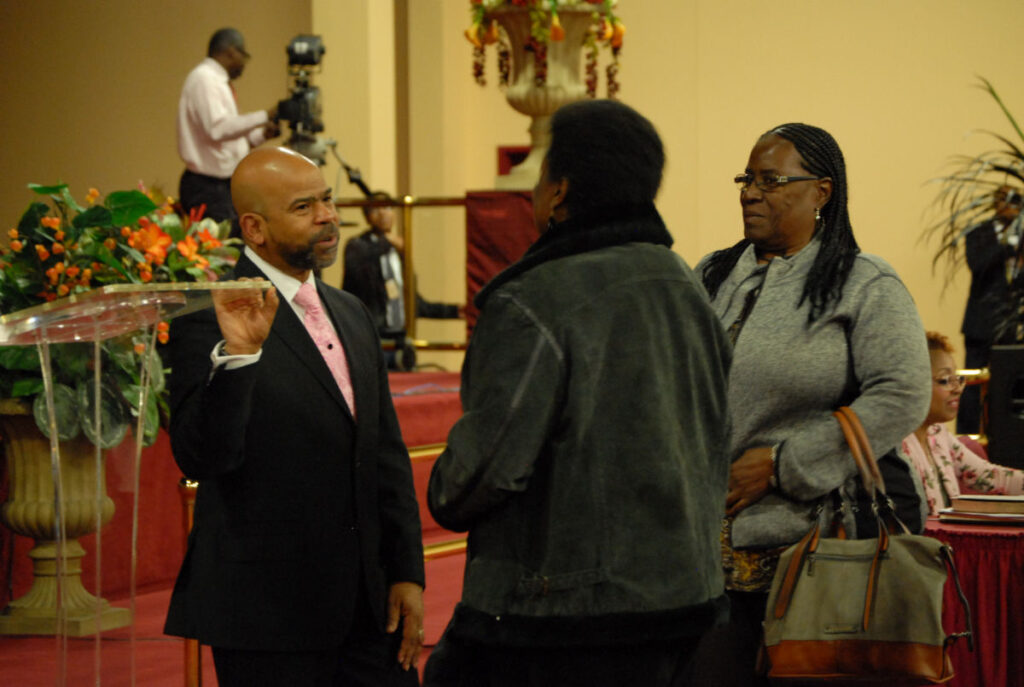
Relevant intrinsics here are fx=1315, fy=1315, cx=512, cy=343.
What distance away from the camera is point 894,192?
31.9 feet

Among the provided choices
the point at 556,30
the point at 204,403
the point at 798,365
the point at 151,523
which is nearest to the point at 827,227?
the point at 798,365

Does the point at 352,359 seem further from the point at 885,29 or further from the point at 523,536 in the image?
the point at 885,29

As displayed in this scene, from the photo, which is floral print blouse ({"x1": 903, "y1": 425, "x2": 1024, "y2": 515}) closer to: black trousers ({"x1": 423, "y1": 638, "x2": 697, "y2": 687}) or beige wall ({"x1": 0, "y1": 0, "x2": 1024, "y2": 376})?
black trousers ({"x1": 423, "y1": 638, "x2": 697, "y2": 687})

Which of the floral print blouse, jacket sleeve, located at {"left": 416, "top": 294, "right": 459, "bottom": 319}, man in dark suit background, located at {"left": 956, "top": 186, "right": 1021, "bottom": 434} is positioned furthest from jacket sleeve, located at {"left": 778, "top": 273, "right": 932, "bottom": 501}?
jacket sleeve, located at {"left": 416, "top": 294, "right": 459, "bottom": 319}

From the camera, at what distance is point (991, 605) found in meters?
3.51

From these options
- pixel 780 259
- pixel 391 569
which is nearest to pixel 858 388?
pixel 780 259

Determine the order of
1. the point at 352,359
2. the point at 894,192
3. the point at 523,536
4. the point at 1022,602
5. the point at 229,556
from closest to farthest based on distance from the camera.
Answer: the point at 523,536 → the point at 229,556 → the point at 352,359 → the point at 1022,602 → the point at 894,192

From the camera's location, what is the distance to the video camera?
688 cm

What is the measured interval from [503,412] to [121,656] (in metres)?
1.76

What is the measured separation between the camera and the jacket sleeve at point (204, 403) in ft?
6.68

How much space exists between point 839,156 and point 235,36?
5.22 meters

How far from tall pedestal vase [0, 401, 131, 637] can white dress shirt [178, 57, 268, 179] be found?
3265mm

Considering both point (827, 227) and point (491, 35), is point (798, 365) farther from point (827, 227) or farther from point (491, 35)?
point (491, 35)

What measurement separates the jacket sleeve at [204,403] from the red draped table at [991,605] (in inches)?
86.1
